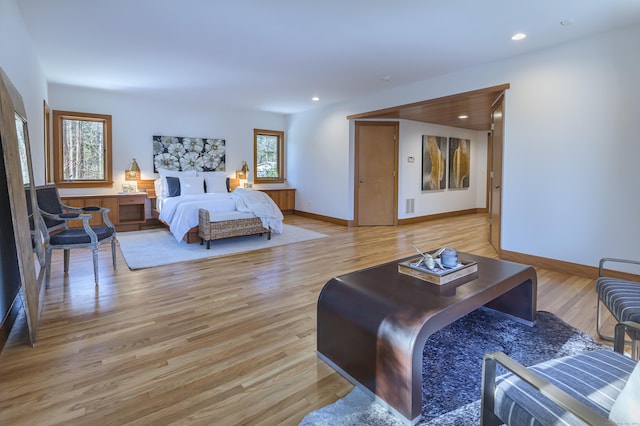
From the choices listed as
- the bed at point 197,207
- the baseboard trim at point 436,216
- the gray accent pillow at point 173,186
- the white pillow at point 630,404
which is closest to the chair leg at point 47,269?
the bed at point 197,207

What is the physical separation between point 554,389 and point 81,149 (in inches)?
289

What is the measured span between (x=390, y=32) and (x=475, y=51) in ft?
4.12

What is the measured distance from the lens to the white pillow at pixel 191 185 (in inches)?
248

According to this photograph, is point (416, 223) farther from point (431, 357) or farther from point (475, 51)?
point (431, 357)

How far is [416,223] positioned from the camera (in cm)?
744

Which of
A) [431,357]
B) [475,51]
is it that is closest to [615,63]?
[475,51]

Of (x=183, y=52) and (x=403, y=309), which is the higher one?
(x=183, y=52)

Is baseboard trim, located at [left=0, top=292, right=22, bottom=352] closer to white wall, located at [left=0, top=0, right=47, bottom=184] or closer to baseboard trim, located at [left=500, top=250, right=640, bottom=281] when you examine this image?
white wall, located at [left=0, top=0, right=47, bottom=184]

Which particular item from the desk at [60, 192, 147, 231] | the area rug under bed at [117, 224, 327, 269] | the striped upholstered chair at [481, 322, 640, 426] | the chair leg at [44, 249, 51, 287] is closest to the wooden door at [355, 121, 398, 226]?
the area rug under bed at [117, 224, 327, 269]

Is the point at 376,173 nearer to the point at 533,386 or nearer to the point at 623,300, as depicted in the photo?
the point at 623,300

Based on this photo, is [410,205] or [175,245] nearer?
[175,245]

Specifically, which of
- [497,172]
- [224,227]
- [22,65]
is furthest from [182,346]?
[497,172]

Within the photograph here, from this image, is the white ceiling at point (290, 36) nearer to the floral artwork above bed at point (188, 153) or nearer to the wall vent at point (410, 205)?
the floral artwork above bed at point (188, 153)

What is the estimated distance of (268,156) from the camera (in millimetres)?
8469
